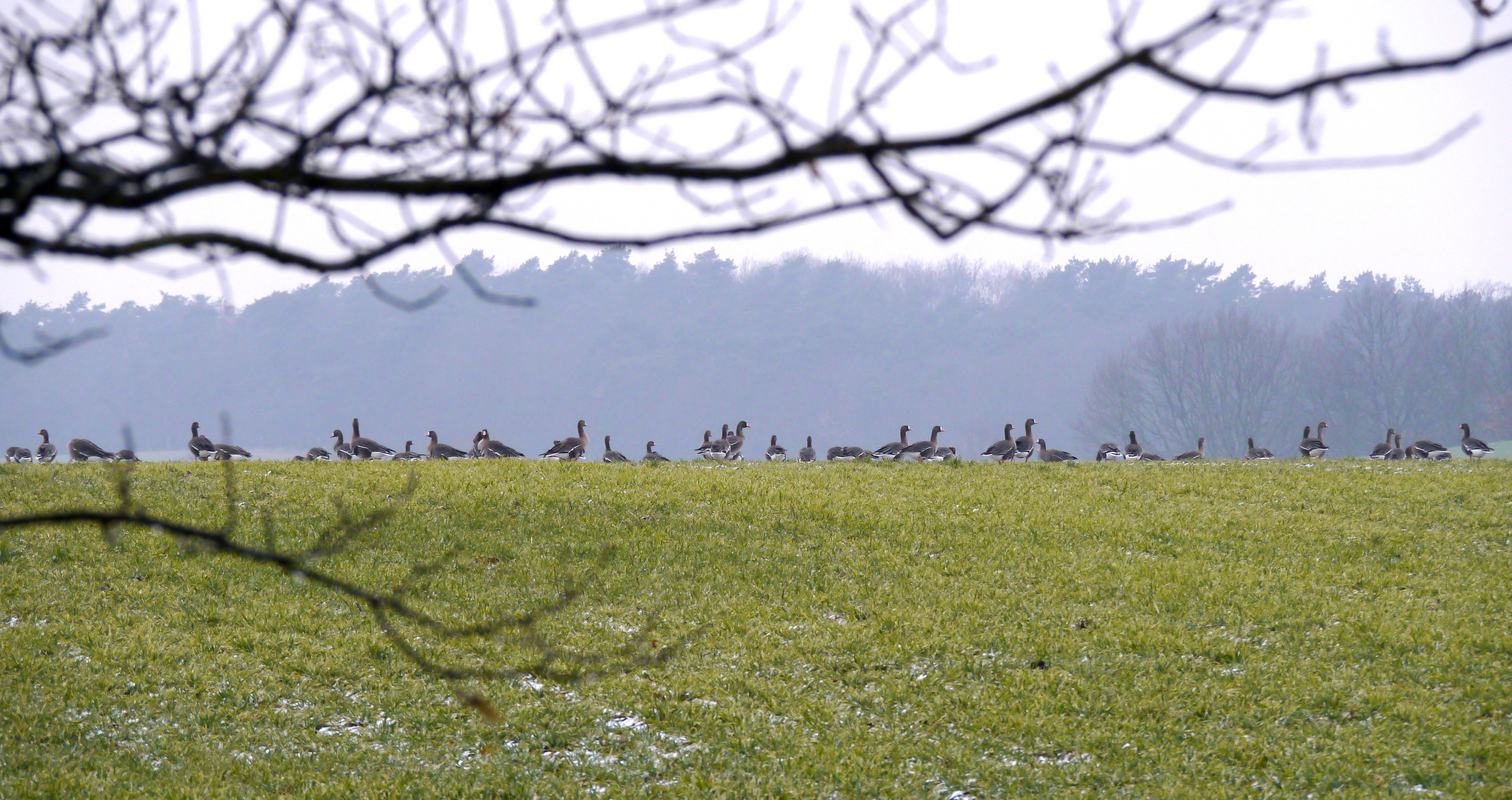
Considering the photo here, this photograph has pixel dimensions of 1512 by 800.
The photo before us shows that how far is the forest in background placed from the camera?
104m

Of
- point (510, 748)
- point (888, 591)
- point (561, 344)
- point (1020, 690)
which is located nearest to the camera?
point (510, 748)

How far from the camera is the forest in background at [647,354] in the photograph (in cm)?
10406

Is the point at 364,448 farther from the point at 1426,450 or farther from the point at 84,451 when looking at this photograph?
the point at 1426,450

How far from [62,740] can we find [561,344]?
109 meters

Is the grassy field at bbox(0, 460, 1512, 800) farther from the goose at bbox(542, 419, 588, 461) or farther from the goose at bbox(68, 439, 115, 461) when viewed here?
the goose at bbox(68, 439, 115, 461)

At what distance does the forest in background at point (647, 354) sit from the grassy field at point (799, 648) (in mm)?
80362

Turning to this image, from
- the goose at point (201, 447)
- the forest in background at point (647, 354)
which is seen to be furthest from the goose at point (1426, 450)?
Answer: the forest in background at point (647, 354)

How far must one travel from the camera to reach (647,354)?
369ft

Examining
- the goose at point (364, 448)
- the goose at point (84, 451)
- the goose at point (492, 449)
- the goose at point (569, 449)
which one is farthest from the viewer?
the goose at point (492, 449)

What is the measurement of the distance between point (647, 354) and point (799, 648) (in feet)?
338

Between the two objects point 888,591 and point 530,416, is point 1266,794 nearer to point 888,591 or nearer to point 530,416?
point 888,591

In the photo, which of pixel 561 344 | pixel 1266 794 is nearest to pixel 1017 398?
pixel 561 344

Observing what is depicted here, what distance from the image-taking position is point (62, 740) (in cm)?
864

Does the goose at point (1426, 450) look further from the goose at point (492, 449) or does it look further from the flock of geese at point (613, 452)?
the goose at point (492, 449)
